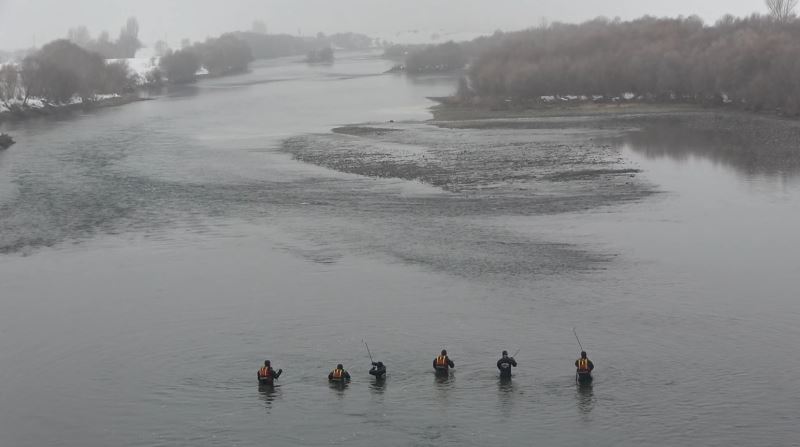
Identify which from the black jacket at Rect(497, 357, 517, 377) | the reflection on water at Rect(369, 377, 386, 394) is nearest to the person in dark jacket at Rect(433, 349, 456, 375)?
the black jacket at Rect(497, 357, 517, 377)

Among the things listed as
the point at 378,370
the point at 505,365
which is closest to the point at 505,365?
the point at 505,365

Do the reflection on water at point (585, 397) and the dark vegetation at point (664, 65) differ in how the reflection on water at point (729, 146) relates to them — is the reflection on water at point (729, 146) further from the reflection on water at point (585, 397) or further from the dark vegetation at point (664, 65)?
the reflection on water at point (585, 397)

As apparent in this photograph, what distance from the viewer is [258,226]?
33906 millimetres

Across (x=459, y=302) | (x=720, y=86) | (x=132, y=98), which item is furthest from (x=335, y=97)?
(x=459, y=302)

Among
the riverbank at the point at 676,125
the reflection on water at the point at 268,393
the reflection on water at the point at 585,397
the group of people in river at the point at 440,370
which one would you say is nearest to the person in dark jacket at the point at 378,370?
the group of people in river at the point at 440,370

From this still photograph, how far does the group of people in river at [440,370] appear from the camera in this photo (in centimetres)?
1908

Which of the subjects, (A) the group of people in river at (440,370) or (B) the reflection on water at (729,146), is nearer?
(A) the group of people in river at (440,370)

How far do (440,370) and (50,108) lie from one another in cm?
6638

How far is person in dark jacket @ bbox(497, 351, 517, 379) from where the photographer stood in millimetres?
19359

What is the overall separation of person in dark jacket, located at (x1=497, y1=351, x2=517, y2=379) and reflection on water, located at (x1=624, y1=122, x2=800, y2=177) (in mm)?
25704

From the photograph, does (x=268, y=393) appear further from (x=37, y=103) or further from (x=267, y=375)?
(x=37, y=103)

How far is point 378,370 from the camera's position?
19.5 m

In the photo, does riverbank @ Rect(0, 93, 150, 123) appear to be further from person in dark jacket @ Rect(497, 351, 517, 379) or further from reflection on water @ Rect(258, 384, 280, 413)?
person in dark jacket @ Rect(497, 351, 517, 379)

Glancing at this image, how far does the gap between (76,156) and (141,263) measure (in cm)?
2406
